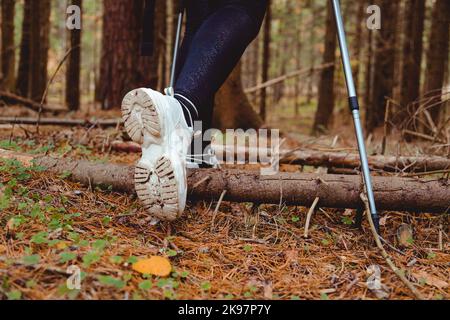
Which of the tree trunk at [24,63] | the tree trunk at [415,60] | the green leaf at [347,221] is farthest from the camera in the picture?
the tree trunk at [24,63]

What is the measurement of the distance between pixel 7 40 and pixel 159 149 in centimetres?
1040

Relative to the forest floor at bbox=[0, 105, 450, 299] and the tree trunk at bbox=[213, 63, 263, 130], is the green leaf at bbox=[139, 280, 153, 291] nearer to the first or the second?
the forest floor at bbox=[0, 105, 450, 299]

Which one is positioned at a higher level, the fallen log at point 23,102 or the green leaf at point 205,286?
the fallen log at point 23,102

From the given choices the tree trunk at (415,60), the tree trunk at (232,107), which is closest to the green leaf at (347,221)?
the tree trunk at (232,107)

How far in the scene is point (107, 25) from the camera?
5.30 m

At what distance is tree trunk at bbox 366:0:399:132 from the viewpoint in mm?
8508

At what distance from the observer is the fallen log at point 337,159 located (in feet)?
9.06

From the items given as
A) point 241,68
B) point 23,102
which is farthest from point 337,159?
point 23,102

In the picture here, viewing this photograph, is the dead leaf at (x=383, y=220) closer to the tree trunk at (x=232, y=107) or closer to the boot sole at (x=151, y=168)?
the boot sole at (x=151, y=168)

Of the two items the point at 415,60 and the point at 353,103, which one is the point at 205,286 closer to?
the point at 353,103

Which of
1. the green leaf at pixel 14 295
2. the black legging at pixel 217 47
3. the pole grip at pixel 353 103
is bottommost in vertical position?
the green leaf at pixel 14 295

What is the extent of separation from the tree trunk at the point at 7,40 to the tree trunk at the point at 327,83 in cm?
715

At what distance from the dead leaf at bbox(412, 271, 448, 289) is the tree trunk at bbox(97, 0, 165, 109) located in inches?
168

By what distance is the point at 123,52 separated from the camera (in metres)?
5.28
